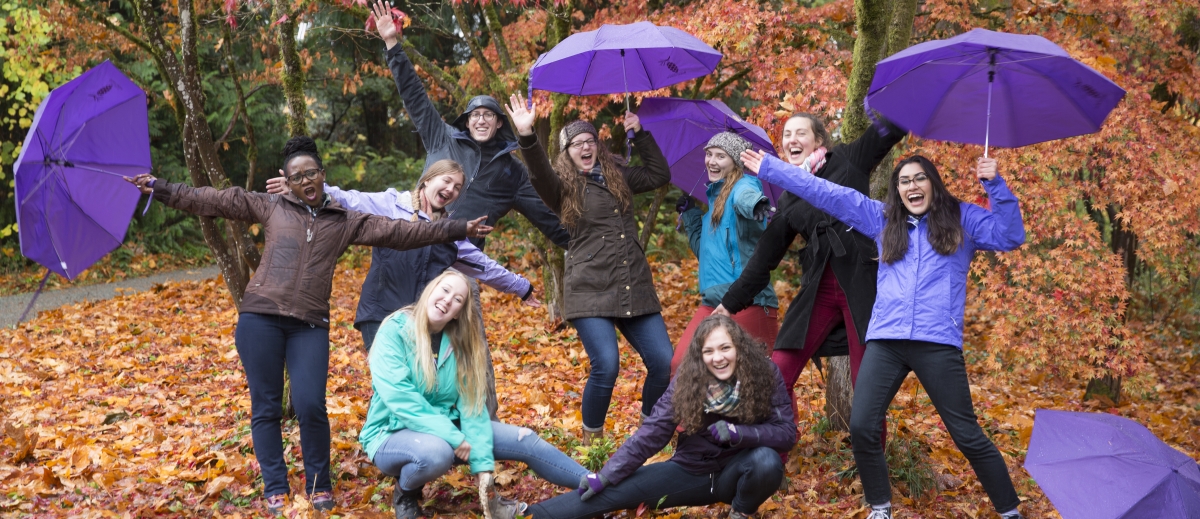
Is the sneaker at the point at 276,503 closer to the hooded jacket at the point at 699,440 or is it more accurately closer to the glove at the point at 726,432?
the hooded jacket at the point at 699,440

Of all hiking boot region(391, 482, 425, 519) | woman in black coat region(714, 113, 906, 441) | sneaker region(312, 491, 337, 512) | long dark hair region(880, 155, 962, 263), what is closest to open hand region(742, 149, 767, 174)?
woman in black coat region(714, 113, 906, 441)

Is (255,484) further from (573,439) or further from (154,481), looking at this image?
(573,439)

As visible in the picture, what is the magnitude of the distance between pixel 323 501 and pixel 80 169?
194 cm

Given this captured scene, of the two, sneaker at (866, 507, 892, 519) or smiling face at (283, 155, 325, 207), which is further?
smiling face at (283, 155, 325, 207)

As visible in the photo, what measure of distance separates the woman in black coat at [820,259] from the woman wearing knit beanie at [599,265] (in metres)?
0.63

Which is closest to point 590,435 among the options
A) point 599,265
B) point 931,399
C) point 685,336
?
point 685,336

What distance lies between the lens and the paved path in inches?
439

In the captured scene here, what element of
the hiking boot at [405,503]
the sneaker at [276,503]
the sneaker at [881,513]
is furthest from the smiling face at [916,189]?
the sneaker at [276,503]

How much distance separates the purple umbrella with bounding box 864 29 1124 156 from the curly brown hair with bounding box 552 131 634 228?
1.58 meters

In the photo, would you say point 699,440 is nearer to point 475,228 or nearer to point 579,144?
point 475,228

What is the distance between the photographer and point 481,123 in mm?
4957

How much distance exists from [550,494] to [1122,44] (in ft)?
23.0

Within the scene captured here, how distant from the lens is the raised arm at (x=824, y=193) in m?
4.01

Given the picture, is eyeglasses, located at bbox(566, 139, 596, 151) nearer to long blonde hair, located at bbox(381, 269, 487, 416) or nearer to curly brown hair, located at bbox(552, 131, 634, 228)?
curly brown hair, located at bbox(552, 131, 634, 228)
